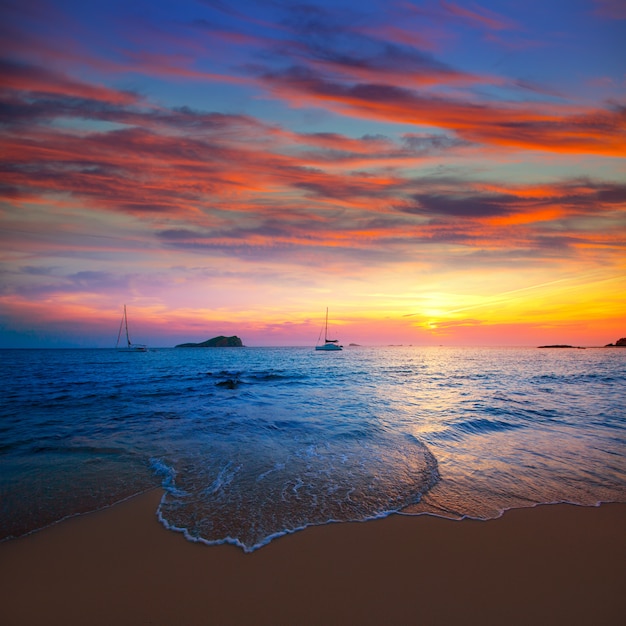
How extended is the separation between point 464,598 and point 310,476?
15.0 feet

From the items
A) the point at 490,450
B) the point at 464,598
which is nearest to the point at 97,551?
the point at 464,598

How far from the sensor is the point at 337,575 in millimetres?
4227

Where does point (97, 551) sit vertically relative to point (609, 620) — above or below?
below

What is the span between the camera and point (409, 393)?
24.8 metres

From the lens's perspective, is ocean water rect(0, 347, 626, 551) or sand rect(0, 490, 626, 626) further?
ocean water rect(0, 347, 626, 551)

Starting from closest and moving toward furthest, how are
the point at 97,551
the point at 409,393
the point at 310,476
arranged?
the point at 97,551 → the point at 310,476 → the point at 409,393

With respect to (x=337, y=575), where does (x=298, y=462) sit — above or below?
below

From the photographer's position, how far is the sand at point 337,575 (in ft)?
11.9

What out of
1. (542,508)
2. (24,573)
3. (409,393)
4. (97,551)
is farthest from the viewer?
(409,393)

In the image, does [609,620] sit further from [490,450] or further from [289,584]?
[490,450]

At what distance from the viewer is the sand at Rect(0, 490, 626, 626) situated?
11.9 feet

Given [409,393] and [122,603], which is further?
[409,393]

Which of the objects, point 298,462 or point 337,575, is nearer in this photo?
point 337,575

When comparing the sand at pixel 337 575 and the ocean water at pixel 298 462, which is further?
the ocean water at pixel 298 462
